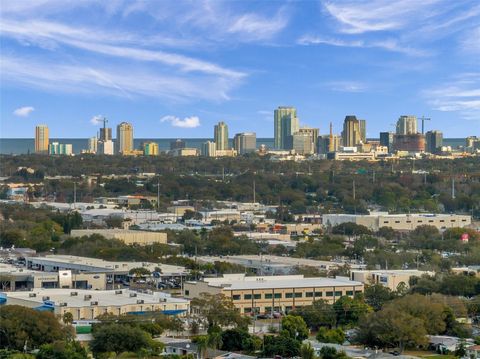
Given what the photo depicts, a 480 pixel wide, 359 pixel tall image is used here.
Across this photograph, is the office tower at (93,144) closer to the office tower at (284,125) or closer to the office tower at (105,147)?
the office tower at (105,147)

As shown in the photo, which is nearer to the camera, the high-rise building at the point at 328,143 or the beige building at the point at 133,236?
the beige building at the point at 133,236

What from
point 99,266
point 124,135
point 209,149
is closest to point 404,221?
point 99,266

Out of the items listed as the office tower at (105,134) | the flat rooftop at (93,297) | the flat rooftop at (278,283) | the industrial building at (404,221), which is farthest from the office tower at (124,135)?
the flat rooftop at (93,297)

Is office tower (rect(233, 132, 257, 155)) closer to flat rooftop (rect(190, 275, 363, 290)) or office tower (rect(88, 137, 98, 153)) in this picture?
office tower (rect(88, 137, 98, 153))

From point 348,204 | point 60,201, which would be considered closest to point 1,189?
point 60,201

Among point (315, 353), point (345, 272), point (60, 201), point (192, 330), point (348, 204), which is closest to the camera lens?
point (315, 353)

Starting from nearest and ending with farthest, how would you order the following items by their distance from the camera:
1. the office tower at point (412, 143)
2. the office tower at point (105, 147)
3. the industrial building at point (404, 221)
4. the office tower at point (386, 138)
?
the industrial building at point (404, 221) < the office tower at point (412, 143) < the office tower at point (105, 147) < the office tower at point (386, 138)

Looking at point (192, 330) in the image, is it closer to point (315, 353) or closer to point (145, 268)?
point (315, 353)

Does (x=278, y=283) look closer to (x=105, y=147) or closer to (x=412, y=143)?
(x=412, y=143)
